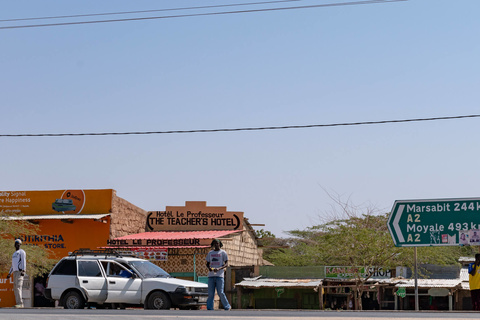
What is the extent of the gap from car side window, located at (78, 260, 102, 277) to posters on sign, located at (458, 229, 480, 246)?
923cm

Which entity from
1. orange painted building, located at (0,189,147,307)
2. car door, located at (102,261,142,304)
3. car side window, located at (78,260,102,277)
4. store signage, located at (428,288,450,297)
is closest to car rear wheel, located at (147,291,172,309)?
car door, located at (102,261,142,304)

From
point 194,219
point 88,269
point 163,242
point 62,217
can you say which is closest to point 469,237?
point 88,269

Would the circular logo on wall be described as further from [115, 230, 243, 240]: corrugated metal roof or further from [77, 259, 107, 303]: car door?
[77, 259, 107, 303]: car door

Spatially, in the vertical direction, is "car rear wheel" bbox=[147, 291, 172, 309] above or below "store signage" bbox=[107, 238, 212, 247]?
below

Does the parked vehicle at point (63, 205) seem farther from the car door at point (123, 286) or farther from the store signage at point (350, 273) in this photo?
the car door at point (123, 286)

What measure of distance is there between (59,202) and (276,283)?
10961 mm

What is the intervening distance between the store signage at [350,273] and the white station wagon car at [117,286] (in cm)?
1634

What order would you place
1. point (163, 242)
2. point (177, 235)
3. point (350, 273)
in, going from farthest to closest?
point (350, 273) → point (177, 235) → point (163, 242)

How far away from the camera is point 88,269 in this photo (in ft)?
60.7

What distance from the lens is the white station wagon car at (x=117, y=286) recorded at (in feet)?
57.0

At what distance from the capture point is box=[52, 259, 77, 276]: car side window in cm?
1848

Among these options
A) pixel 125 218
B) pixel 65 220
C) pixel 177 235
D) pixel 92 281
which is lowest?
pixel 92 281

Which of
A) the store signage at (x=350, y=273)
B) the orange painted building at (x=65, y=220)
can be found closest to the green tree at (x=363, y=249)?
the store signage at (x=350, y=273)

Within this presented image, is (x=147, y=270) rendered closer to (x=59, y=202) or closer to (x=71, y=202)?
(x=71, y=202)
